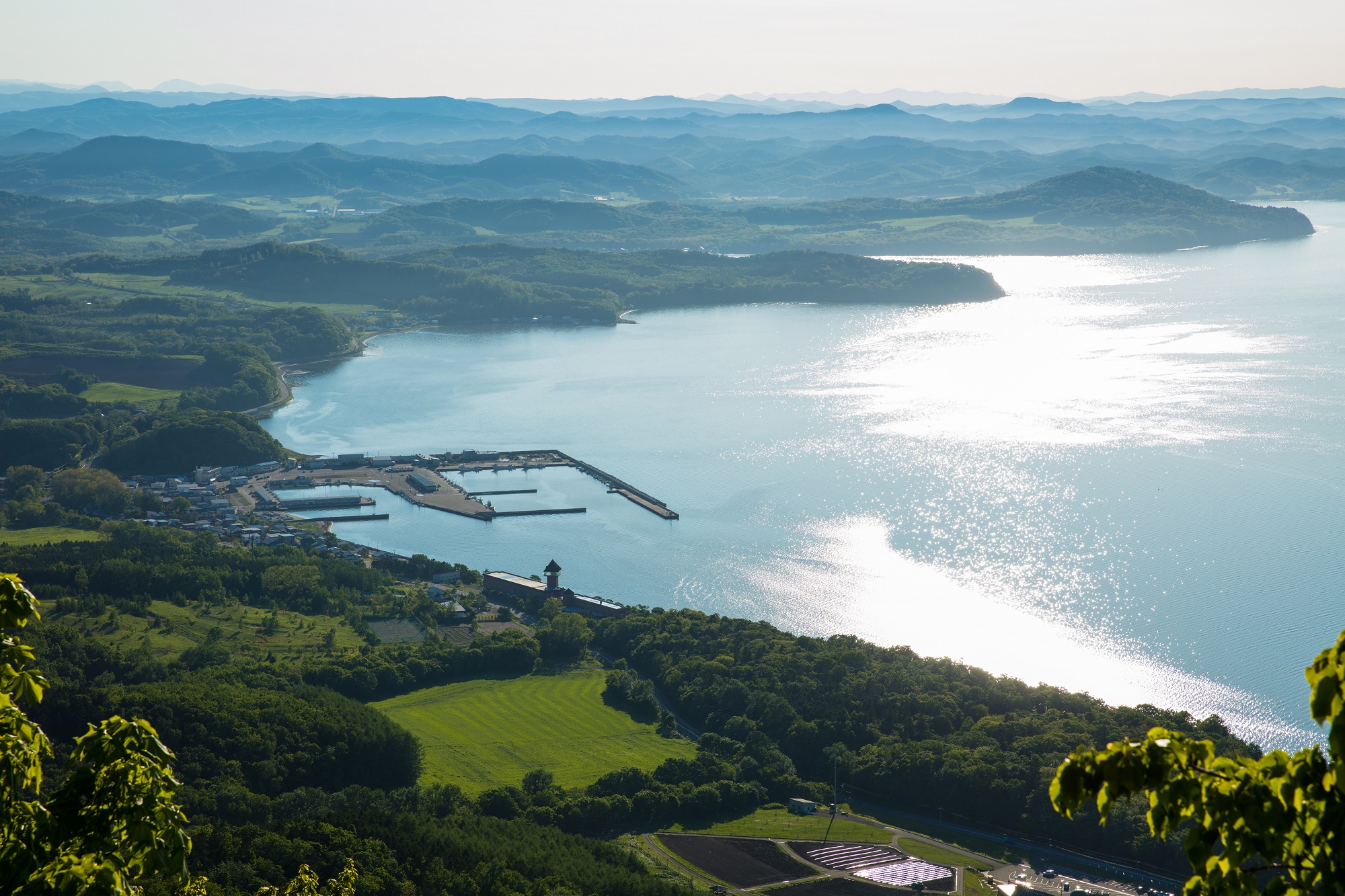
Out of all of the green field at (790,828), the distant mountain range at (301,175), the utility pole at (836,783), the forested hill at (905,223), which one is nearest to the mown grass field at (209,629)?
the green field at (790,828)

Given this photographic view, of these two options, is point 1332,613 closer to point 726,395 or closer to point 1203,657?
point 1203,657

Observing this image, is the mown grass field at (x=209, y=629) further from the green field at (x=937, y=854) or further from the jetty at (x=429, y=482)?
the green field at (x=937, y=854)

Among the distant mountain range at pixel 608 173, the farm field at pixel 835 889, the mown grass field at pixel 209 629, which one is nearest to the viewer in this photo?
the farm field at pixel 835 889

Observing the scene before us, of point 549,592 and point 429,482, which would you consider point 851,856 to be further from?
point 429,482

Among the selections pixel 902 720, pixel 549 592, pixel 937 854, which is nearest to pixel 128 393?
pixel 549 592

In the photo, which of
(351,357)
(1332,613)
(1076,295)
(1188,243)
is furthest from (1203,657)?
(1188,243)

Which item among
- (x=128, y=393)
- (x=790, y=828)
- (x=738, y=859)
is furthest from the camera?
(x=128, y=393)
